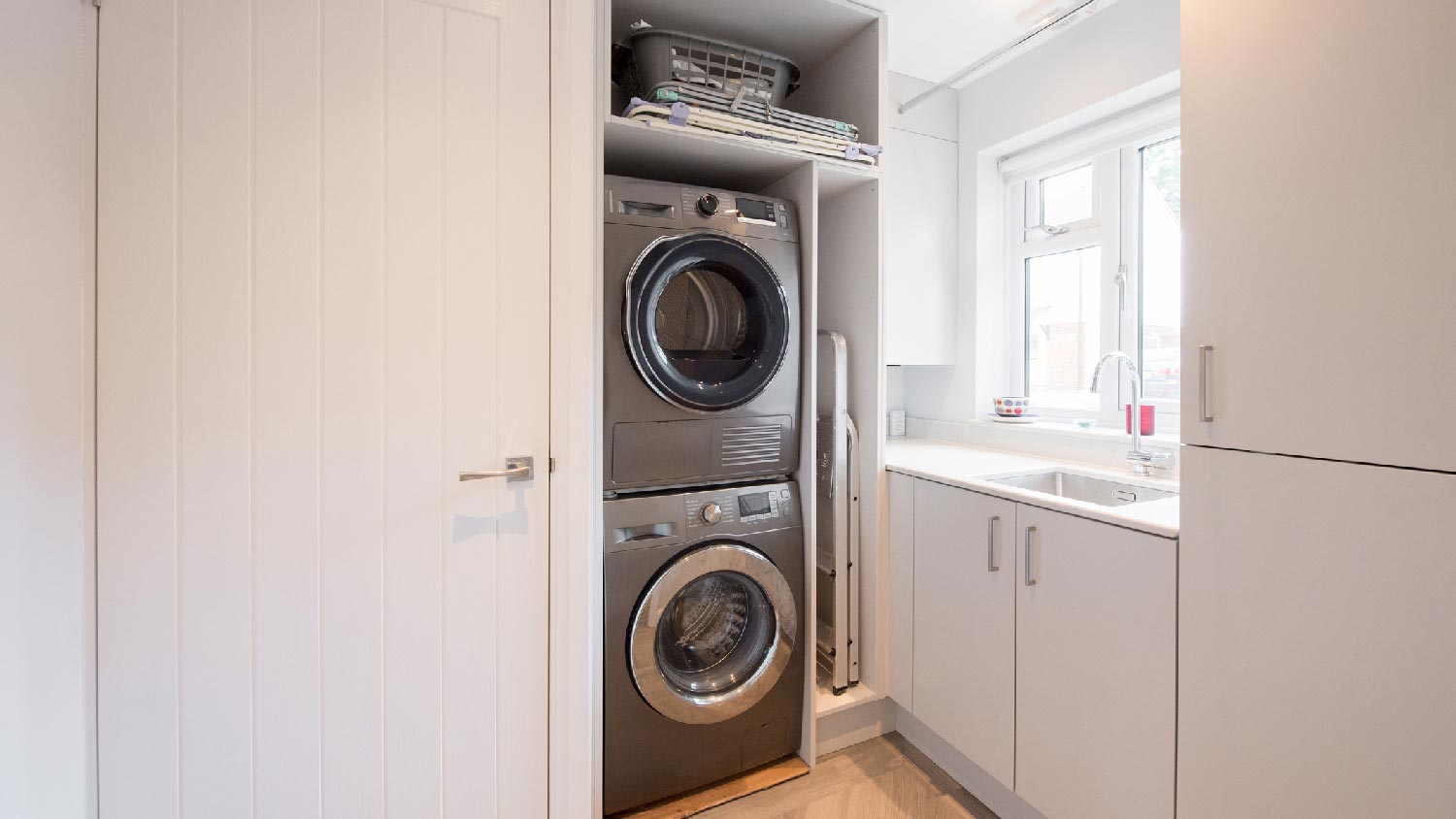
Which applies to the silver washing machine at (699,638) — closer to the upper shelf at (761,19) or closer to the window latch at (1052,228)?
the upper shelf at (761,19)

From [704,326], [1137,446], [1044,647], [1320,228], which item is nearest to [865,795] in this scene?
[1044,647]

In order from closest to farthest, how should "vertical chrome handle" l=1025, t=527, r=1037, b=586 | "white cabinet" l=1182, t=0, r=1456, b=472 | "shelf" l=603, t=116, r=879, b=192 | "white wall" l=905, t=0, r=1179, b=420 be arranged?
"white cabinet" l=1182, t=0, r=1456, b=472 → "vertical chrome handle" l=1025, t=527, r=1037, b=586 → "shelf" l=603, t=116, r=879, b=192 → "white wall" l=905, t=0, r=1179, b=420

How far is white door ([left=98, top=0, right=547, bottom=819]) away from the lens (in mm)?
1174

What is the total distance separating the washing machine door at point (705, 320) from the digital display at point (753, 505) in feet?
0.92

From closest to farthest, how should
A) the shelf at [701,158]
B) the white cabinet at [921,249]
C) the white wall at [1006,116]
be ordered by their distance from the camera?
the shelf at [701,158], the white wall at [1006,116], the white cabinet at [921,249]

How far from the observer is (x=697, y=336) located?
5.82ft

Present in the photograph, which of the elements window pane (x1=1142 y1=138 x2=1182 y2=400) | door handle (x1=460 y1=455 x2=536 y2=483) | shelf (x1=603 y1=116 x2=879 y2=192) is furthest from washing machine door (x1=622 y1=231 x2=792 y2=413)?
window pane (x1=1142 y1=138 x2=1182 y2=400)

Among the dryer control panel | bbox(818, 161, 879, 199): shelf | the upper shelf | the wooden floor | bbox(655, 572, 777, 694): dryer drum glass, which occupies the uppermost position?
the upper shelf

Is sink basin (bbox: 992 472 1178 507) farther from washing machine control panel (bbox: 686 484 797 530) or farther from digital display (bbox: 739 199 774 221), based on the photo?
digital display (bbox: 739 199 774 221)

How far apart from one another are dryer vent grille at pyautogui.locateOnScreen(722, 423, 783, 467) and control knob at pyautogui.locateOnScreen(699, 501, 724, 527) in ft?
0.40

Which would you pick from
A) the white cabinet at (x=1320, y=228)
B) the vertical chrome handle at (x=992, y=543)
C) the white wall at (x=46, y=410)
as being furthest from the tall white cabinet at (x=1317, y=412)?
the white wall at (x=46, y=410)

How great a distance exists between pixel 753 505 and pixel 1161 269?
1652mm

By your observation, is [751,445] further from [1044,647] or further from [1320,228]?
[1320,228]

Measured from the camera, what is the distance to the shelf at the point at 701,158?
5.34 ft
